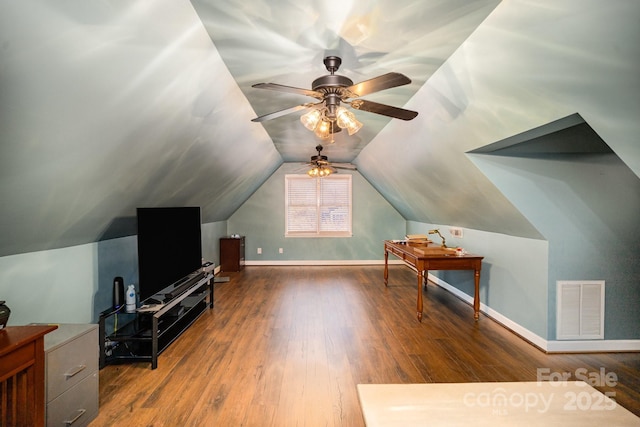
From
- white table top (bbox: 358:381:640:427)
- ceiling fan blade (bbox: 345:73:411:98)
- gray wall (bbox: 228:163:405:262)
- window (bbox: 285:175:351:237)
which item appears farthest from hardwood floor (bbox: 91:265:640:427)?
window (bbox: 285:175:351:237)

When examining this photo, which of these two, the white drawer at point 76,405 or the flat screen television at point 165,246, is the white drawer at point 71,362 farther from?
the flat screen television at point 165,246

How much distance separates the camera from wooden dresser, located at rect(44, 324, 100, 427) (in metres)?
1.75

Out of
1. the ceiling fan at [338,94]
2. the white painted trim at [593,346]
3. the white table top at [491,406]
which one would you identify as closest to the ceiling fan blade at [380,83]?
the ceiling fan at [338,94]

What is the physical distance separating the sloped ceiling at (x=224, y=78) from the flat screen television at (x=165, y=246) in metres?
0.25

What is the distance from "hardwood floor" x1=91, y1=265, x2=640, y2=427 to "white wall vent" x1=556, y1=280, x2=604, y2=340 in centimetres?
21

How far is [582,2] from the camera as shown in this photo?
128 cm

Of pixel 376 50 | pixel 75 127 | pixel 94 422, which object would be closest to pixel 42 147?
pixel 75 127

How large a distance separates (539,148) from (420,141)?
1.12m

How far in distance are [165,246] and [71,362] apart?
57.7 inches

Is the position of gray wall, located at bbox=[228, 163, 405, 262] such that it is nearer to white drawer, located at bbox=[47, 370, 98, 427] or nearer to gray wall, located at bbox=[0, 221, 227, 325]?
gray wall, located at bbox=[0, 221, 227, 325]

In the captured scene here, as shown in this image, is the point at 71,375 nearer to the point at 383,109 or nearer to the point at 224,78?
the point at 224,78

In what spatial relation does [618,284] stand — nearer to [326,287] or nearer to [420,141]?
[420,141]

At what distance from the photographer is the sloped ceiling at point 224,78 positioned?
136 centimetres

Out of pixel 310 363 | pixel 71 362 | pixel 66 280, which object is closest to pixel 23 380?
pixel 71 362
